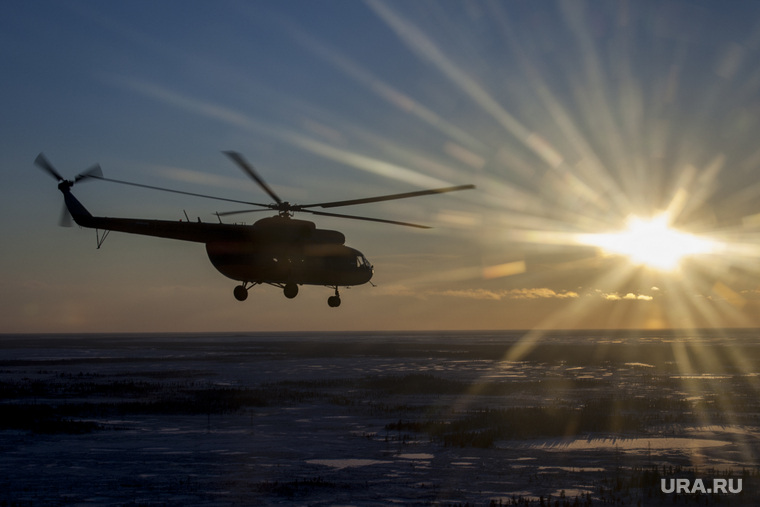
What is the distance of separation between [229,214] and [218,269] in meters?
2.22

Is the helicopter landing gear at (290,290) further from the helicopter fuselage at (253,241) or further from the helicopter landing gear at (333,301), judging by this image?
the helicopter landing gear at (333,301)

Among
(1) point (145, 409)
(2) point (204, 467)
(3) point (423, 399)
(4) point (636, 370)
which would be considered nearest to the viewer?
(2) point (204, 467)

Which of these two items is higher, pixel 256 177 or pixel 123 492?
pixel 256 177

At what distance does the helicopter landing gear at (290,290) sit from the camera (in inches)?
1093

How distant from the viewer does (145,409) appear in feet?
140

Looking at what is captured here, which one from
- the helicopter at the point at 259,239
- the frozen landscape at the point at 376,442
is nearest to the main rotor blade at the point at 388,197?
the helicopter at the point at 259,239

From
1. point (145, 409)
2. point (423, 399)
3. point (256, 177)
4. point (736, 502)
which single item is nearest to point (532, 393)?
point (423, 399)

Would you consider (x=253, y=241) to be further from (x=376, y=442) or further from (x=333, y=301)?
(x=376, y=442)

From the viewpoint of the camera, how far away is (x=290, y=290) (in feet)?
91.0

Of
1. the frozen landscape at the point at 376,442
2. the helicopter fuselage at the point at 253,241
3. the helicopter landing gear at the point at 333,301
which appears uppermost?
the helicopter fuselage at the point at 253,241

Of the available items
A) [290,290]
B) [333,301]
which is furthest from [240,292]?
[333,301]

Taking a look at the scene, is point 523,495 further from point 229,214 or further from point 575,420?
point 575,420

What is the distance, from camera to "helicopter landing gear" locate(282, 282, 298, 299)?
91.1 ft

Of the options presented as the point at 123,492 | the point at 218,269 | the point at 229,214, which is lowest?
the point at 123,492
